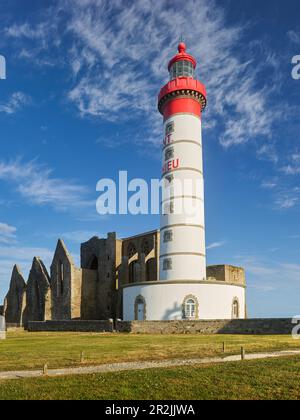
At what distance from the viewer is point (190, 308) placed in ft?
109

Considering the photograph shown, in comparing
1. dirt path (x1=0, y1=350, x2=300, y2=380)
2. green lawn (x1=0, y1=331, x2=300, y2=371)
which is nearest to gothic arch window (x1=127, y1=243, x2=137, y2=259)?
green lawn (x1=0, y1=331, x2=300, y2=371)

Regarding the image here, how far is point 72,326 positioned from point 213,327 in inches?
494

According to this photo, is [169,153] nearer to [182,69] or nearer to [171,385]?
[182,69]

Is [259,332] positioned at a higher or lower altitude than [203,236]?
lower

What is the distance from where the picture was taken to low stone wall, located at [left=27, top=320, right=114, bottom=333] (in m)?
33.3

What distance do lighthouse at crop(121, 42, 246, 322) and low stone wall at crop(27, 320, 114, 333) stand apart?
3053 millimetres

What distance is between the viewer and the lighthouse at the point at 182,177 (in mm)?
35562

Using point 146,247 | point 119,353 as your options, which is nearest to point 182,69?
point 146,247

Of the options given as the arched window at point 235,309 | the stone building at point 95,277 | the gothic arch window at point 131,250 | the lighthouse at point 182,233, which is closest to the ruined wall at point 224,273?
the stone building at point 95,277

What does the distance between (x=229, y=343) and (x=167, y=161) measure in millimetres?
19289

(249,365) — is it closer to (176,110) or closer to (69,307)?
(176,110)
